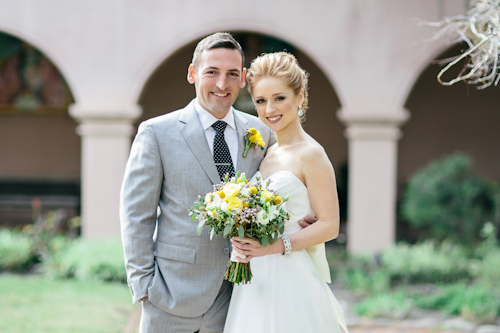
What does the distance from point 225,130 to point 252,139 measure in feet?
0.52

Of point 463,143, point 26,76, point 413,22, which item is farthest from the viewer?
point 463,143

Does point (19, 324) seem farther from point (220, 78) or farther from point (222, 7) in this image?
point (222, 7)

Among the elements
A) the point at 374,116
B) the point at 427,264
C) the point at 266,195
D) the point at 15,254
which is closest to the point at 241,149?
the point at 266,195

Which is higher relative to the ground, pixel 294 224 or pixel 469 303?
pixel 294 224

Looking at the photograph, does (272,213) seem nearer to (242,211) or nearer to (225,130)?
(242,211)

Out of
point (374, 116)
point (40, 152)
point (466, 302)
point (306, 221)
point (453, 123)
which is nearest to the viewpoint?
point (306, 221)

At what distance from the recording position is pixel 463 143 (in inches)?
439

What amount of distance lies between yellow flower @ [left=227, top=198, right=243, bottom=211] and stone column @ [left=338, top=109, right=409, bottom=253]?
596 centimetres

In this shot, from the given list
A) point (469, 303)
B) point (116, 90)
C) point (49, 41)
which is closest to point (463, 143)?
point (469, 303)

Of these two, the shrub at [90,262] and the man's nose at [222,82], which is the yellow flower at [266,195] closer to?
the man's nose at [222,82]

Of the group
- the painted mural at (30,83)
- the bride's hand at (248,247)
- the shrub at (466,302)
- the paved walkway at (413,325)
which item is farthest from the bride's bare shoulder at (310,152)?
the painted mural at (30,83)

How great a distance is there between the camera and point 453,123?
440 inches

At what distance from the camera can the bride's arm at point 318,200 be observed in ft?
8.79

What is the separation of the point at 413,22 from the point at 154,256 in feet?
21.8
